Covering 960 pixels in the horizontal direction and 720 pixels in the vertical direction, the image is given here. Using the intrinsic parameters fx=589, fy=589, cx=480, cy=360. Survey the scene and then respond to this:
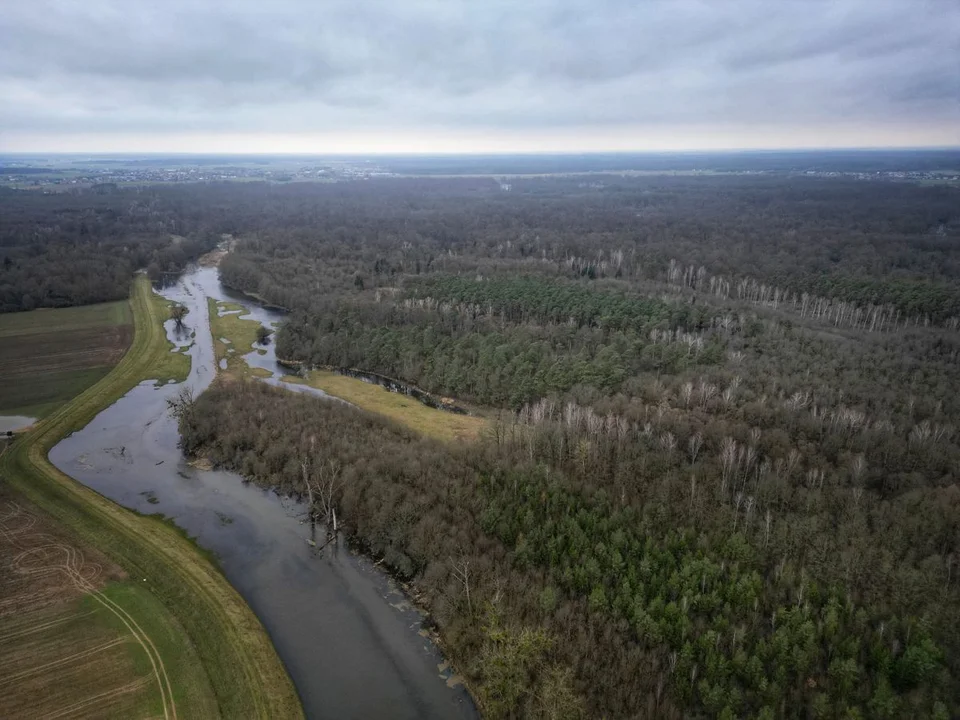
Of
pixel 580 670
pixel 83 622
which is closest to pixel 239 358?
pixel 83 622

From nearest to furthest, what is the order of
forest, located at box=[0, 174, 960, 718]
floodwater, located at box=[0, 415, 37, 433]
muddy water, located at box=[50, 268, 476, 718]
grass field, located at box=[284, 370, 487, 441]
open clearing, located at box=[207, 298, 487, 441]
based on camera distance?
forest, located at box=[0, 174, 960, 718] < muddy water, located at box=[50, 268, 476, 718] < floodwater, located at box=[0, 415, 37, 433] < grass field, located at box=[284, 370, 487, 441] < open clearing, located at box=[207, 298, 487, 441]

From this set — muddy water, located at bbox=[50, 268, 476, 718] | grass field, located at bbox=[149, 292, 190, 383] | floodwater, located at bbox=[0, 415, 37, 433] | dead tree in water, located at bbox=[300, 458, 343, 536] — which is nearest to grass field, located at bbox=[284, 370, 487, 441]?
dead tree in water, located at bbox=[300, 458, 343, 536]

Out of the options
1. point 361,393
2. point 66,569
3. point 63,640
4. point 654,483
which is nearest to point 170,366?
point 361,393

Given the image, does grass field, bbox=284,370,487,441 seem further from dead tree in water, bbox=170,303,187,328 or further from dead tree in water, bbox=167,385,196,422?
dead tree in water, bbox=170,303,187,328

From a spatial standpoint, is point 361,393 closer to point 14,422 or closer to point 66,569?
point 14,422

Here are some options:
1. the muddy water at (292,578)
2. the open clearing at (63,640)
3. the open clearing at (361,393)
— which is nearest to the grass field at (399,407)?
the open clearing at (361,393)
